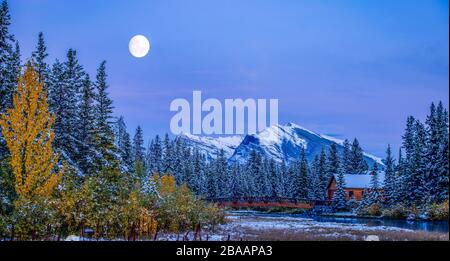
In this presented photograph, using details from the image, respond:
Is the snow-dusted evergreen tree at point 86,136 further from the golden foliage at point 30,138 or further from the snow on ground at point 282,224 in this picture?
the snow on ground at point 282,224

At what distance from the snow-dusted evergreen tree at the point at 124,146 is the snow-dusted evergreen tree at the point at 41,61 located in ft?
6.05

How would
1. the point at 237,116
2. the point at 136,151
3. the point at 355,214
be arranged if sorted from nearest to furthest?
Answer: the point at 237,116 < the point at 136,151 < the point at 355,214

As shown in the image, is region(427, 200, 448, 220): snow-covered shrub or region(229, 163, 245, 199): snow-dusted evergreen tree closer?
region(427, 200, 448, 220): snow-covered shrub

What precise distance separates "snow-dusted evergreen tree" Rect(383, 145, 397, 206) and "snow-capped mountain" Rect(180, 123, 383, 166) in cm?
89

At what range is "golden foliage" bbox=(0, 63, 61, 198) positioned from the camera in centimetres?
1142

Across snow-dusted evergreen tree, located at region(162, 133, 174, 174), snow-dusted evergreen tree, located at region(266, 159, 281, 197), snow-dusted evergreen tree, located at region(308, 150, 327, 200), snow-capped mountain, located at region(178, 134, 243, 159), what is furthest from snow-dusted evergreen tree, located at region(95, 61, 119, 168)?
snow-dusted evergreen tree, located at region(308, 150, 327, 200)

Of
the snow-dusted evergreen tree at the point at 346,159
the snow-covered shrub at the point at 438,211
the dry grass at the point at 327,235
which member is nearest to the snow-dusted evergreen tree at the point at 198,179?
the dry grass at the point at 327,235

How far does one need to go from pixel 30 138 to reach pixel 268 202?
565cm

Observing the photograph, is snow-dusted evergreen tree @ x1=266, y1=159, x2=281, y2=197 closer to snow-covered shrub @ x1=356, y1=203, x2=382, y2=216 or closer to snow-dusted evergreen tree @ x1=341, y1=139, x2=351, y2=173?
snow-dusted evergreen tree @ x1=341, y1=139, x2=351, y2=173

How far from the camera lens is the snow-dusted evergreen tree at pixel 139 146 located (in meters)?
9.94
